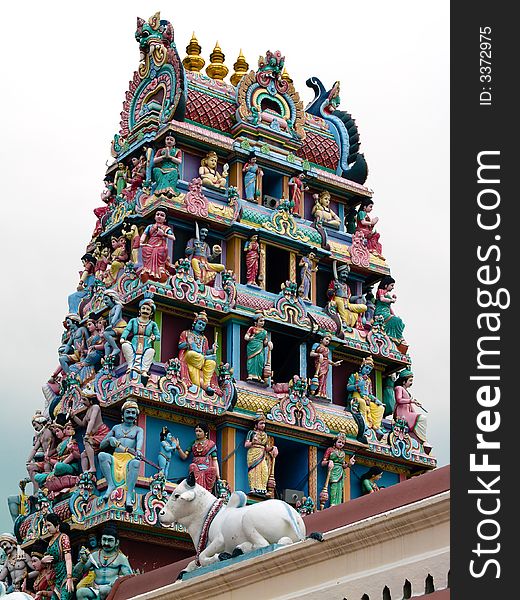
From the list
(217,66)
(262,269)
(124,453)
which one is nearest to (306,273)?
(262,269)

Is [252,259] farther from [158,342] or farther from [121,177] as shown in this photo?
[121,177]

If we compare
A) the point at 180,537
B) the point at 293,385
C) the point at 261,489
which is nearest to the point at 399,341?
the point at 293,385

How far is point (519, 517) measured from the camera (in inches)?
442

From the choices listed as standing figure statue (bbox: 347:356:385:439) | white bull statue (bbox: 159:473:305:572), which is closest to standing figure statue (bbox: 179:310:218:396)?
standing figure statue (bbox: 347:356:385:439)

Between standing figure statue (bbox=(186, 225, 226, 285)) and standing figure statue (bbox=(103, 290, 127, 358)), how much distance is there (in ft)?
6.71

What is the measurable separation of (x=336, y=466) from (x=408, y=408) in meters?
4.02

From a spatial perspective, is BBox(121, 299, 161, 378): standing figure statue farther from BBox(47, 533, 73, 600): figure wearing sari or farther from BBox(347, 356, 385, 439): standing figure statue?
BBox(347, 356, 385, 439): standing figure statue

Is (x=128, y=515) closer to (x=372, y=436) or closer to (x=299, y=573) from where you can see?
(x=372, y=436)

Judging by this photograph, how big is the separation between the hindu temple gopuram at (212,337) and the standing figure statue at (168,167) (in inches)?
1.9

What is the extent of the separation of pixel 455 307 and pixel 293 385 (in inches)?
828

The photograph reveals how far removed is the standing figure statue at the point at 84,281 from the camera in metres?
35.4

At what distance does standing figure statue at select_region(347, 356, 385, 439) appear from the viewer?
3425cm

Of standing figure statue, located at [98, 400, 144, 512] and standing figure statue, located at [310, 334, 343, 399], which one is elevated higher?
standing figure statue, located at [310, 334, 343, 399]

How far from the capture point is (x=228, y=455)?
31.0 metres
